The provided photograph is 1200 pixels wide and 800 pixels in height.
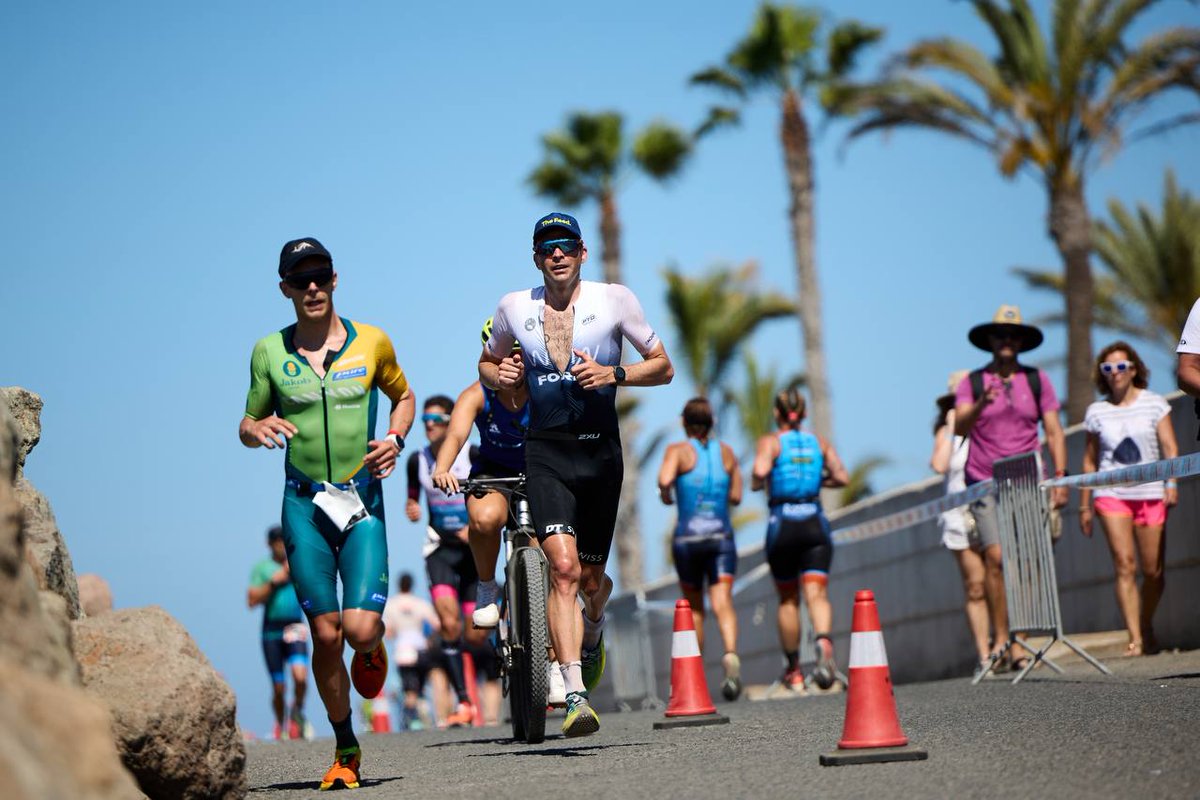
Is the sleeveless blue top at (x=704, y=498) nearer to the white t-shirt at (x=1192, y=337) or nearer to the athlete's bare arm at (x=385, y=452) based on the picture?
the white t-shirt at (x=1192, y=337)

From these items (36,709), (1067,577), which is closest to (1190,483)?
(1067,577)

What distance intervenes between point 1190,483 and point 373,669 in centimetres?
803

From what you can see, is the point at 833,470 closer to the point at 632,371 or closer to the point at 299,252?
the point at 632,371

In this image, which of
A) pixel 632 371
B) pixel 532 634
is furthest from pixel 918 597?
pixel 532 634

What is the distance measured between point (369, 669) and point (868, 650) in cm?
229

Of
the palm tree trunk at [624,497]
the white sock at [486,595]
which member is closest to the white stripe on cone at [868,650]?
the white sock at [486,595]

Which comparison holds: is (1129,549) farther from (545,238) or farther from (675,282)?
(675,282)

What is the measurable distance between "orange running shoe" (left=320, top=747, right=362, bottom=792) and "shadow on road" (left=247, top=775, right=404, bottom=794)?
0.05 meters

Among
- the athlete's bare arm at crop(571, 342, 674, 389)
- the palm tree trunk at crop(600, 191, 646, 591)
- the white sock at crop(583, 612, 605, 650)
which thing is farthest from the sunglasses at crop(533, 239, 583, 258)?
the palm tree trunk at crop(600, 191, 646, 591)

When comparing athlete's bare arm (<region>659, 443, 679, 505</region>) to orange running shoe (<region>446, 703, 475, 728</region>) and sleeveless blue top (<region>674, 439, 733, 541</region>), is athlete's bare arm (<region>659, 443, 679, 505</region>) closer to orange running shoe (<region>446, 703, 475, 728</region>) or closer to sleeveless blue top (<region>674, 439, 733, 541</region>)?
sleeveless blue top (<region>674, 439, 733, 541</region>)

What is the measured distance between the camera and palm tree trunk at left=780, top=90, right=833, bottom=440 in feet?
121

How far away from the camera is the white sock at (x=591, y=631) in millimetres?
9273

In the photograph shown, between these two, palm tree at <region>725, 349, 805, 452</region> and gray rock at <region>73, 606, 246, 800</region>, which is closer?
gray rock at <region>73, 606, 246, 800</region>

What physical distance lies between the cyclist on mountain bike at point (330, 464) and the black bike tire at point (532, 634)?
0.72 m
